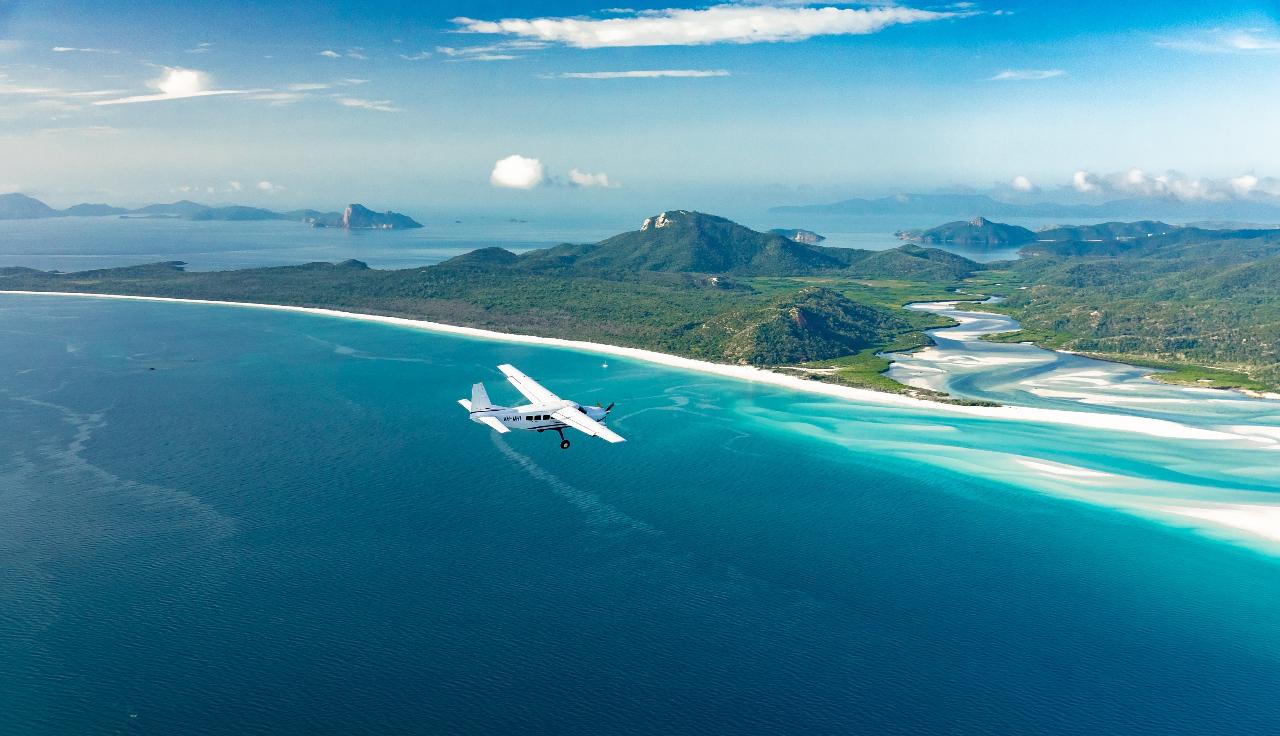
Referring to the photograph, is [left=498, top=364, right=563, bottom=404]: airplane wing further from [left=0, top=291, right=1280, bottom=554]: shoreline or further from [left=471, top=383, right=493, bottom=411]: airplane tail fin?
[left=0, top=291, right=1280, bottom=554]: shoreline

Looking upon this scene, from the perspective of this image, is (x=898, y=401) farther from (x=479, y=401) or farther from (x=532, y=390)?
(x=479, y=401)

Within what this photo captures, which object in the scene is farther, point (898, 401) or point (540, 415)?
point (898, 401)

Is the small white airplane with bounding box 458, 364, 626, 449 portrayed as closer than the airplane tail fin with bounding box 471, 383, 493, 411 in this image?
Yes

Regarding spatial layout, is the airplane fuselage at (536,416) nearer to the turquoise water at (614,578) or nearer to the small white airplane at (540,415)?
the small white airplane at (540,415)

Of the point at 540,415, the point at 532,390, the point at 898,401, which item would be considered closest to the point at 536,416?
the point at 540,415

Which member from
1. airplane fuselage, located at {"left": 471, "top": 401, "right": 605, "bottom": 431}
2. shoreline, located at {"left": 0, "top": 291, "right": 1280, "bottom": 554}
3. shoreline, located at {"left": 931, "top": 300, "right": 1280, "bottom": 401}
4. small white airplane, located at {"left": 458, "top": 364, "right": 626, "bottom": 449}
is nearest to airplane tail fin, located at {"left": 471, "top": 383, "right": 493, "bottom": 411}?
small white airplane, located at {"left": 458, "top": 364, "right": 626, "bottom": 449}

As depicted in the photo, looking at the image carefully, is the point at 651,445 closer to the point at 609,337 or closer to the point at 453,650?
the point at 453,650
